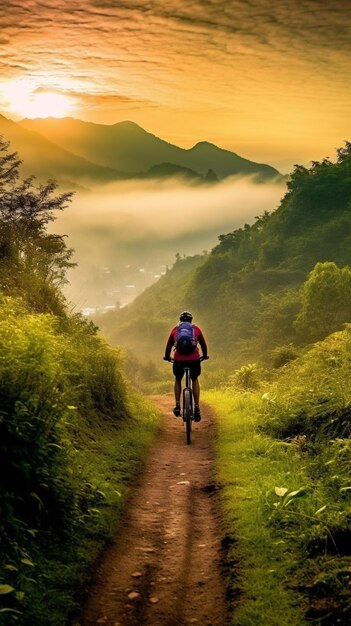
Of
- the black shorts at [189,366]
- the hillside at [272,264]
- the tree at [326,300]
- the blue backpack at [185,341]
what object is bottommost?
the black shorts at [189,366]

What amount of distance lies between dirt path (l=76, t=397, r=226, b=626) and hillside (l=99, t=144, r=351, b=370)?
211 feet

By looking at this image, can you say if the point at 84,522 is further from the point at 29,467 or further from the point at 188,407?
the point at 188,407

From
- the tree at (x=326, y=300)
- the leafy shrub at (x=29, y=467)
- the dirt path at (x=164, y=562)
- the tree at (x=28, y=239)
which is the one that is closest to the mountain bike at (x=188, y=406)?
the dirt path at (x=164, y=562)

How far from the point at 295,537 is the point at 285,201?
112 metres

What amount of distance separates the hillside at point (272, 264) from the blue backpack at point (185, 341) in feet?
198

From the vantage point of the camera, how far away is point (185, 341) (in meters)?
12.3

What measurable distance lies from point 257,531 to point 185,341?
6.14 metres

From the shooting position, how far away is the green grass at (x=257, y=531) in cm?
505

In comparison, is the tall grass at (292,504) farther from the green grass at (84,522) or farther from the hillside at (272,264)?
the hillside at (272,264)

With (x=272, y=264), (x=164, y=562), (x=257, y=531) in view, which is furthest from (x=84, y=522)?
(x=272, y=264)

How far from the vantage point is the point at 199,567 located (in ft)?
19.8

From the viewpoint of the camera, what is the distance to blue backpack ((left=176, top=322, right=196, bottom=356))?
12.3 metres

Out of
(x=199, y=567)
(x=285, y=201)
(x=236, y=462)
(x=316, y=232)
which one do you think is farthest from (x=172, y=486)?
(x=285, y=201)

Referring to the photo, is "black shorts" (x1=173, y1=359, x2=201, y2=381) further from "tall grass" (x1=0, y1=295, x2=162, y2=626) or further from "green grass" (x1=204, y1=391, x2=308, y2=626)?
"tall grass" (x1=0, y1=295, x2=162, y2=626)
